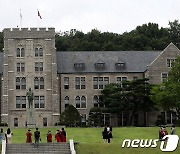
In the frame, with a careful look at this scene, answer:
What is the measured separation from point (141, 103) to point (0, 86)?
1984 cm

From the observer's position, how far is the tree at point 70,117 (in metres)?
77.3

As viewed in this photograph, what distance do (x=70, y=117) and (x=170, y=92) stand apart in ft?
49.1

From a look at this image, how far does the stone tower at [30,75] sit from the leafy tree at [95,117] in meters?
4.56

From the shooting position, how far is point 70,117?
77938mm

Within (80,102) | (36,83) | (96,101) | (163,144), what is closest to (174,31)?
(96,101)

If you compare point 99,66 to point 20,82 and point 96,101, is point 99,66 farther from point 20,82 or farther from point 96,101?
point 20,82

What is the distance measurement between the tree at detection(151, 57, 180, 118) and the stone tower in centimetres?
1655

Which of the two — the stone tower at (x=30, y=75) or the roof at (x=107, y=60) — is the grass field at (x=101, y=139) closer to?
the stone tower at (x=30, y=75)

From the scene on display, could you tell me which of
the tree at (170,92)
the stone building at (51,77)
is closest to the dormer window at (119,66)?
the stone building at (51,77)

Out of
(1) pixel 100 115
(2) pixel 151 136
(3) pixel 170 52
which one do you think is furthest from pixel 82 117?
(2) pixel 151 136

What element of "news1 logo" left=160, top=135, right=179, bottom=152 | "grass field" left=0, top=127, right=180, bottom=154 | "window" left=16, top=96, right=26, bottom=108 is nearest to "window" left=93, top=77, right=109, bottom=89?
"window" left=16, top=96, right=26, bottom=108

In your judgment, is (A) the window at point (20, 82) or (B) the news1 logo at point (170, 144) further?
(A) the window at point (20, 82)

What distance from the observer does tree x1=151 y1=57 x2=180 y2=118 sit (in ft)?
227

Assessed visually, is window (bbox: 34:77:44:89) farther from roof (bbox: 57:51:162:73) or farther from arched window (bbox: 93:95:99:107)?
arched window (bbox: 93:95:99:107)
